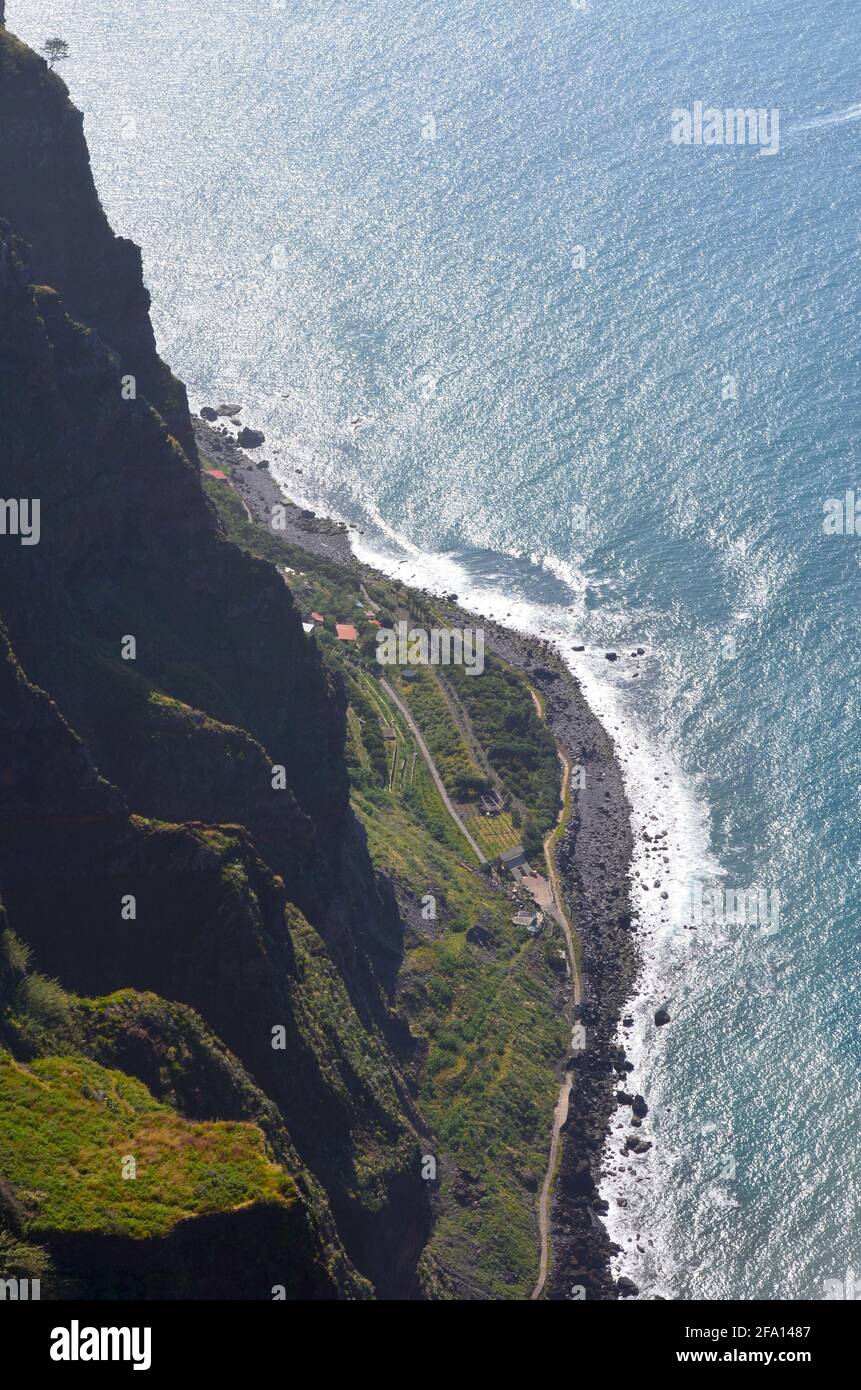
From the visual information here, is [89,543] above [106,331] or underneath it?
underneath

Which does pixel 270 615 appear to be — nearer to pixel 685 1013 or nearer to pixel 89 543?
pixel 89 543

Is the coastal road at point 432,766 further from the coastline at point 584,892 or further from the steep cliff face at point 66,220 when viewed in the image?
→ the steep cliff face at point 66,220

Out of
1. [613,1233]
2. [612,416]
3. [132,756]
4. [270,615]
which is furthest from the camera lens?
[612,416]

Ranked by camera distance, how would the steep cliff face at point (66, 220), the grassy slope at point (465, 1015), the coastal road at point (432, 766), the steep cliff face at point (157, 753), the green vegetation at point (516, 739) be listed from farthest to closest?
the green vegetation at point (516, 739)
the coastal road at point (432, 766)
the grassy slope at point (465, 1015)
the steep cliff face at point (66, 220)
the steep cliff face at point (157, 753)

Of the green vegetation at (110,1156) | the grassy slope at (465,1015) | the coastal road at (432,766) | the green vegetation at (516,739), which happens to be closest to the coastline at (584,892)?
the green vegetation at (516,739)

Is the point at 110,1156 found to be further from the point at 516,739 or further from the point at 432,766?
the point at 516,739
